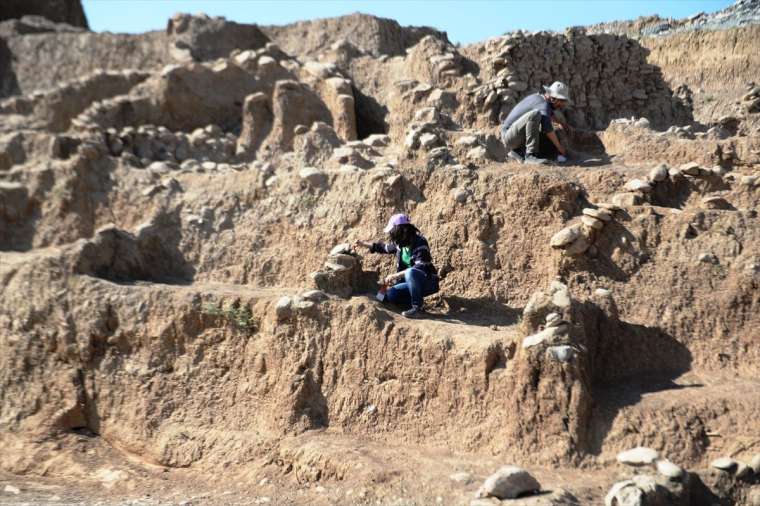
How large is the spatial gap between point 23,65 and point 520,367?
37.4 feet

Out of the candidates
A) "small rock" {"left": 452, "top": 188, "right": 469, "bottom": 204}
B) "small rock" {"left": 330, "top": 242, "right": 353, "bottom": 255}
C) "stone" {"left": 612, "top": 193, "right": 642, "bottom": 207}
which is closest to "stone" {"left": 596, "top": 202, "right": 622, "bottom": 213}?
"stone" {"left": 612, "top": 193, "right": 642, "bottom": 207}

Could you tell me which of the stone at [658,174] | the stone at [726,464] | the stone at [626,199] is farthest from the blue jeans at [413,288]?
the stone at [726,464]

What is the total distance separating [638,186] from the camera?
299 inches

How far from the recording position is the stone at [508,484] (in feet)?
17.4

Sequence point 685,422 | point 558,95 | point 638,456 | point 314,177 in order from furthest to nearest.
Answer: point 558,95 < point 314,177 < point 685,422 < point 638,456

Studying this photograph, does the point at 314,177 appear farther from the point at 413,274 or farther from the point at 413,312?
the point at 413,312

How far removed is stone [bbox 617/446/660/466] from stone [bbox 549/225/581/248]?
6.54 ft

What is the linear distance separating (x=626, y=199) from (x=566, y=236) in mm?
740

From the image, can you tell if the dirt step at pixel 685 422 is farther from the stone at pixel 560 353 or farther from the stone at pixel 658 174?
the stone at pixel 658 174

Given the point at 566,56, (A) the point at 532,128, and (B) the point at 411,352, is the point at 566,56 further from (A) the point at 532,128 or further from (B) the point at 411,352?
(B) the point at 411,352

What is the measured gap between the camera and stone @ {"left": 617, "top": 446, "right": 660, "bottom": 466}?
5590 millimetres

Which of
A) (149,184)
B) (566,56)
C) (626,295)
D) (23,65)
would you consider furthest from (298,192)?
(23,65)

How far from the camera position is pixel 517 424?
604cm

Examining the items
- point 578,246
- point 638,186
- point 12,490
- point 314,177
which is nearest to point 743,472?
point 578,246
